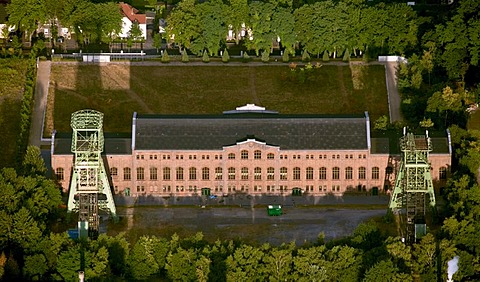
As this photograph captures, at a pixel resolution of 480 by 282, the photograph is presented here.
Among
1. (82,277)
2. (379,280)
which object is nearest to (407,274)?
(379,280)

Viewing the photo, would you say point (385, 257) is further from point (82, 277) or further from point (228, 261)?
point (82, 277)

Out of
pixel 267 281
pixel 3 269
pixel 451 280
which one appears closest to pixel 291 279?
pixel 267 281

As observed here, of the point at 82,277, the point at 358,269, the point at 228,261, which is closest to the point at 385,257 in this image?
the point at 358,269

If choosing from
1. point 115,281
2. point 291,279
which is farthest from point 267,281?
point 115,281

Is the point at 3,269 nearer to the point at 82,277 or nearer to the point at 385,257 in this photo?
the point at 82,277

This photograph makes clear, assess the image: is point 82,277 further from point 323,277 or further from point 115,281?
point 323,277

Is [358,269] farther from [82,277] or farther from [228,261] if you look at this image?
[82,277]
